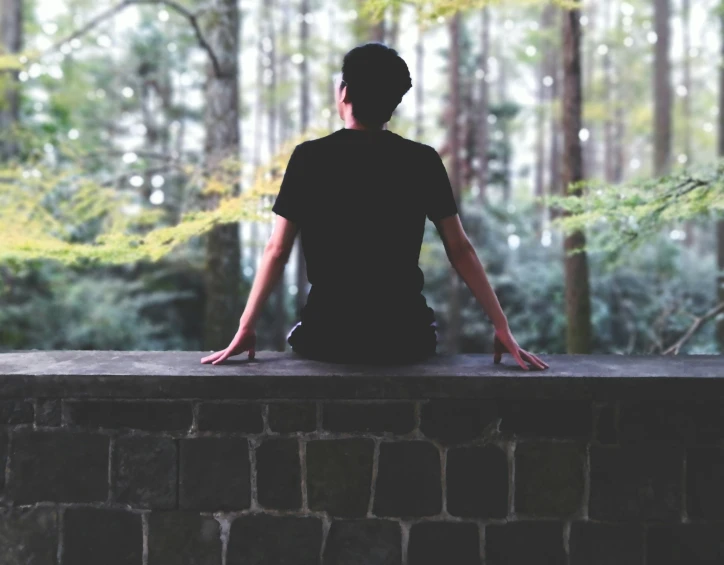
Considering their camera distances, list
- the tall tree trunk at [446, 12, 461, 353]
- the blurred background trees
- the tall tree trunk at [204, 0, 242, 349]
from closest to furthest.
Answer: the blurred background trees < the tall tree trunk at [204, 0, 242, 349] < the tall tree trunk at [446, 12, 461, 353]

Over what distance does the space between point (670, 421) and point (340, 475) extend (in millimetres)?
1155

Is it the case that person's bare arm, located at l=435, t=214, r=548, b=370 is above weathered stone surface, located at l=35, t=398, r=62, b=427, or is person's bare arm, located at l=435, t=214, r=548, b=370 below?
above

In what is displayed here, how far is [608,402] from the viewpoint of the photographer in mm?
2398

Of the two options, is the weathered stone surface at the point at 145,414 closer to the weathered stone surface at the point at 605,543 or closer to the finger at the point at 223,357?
the finger at the point at 223,357

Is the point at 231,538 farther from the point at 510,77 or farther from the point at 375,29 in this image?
the point at 510,77

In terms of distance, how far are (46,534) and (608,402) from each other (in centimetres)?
201

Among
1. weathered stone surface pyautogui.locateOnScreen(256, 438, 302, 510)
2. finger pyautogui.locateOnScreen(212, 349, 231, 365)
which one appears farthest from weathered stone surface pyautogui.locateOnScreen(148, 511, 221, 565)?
finger pyautogui.locateOnScreen(212, 349, 231, 365)

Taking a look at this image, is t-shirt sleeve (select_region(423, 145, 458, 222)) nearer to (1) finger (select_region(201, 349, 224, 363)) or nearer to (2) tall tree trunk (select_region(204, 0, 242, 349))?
(1) finger (select_region(201, 349, 224, 363))

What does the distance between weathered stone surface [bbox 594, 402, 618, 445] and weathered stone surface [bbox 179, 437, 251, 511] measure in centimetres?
122

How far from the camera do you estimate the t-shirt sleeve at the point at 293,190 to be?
8.33 feet

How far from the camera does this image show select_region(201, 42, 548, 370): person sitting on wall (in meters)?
2.53

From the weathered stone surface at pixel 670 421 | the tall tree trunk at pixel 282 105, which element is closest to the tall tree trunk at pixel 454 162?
the tall tree trunk at pixel 282 105

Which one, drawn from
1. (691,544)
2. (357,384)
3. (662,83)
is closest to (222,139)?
(357,384)

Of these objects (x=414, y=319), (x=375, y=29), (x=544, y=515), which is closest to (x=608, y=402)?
(x=544, y=515)
